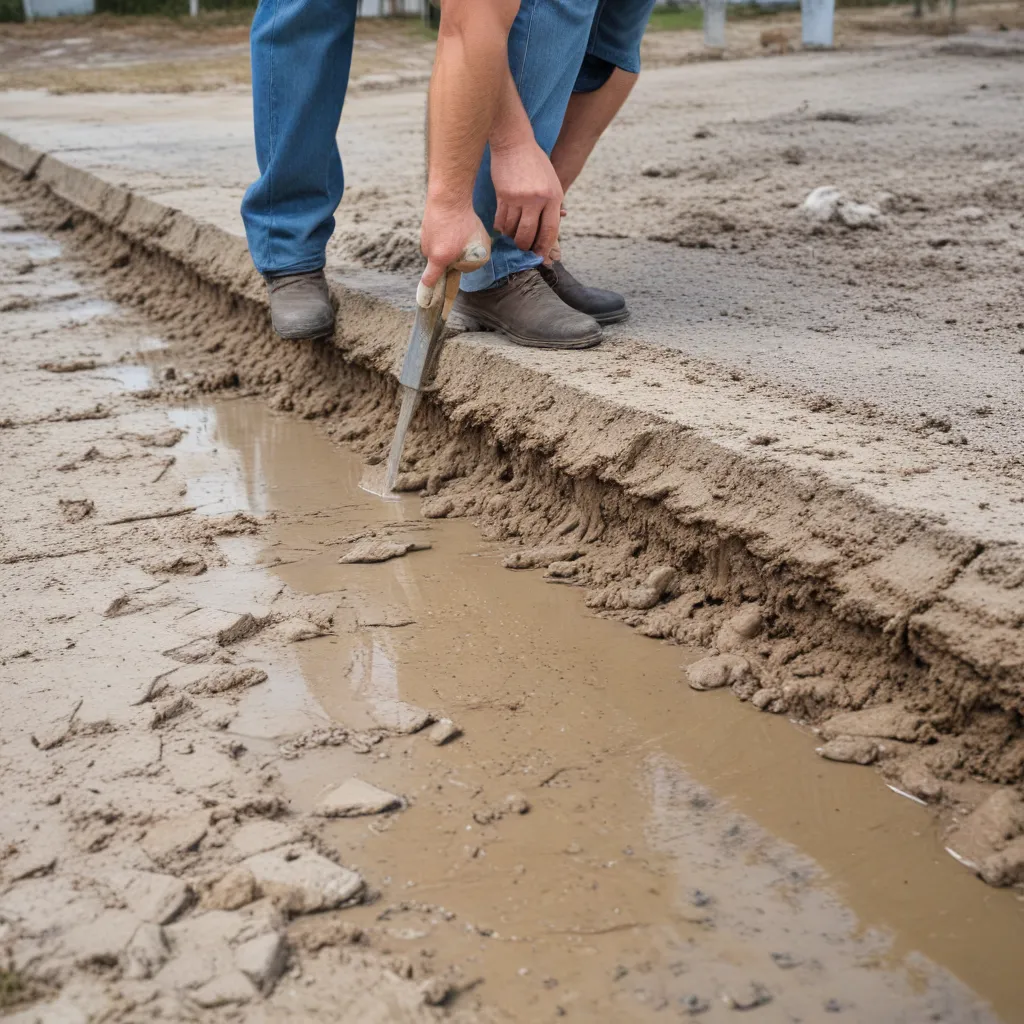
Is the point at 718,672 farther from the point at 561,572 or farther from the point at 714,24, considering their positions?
the point at 714,24

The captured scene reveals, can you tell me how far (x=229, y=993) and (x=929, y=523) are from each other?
3.67 ft

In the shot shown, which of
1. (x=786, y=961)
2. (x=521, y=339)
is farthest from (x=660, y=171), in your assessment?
(x=786, y=961)

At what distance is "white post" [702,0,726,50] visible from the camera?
11164mm

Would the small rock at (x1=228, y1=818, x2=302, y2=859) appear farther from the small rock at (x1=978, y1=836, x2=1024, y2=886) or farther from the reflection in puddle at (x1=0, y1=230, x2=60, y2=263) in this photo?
the reflection in puddle at (x1=0, y1=230, x2=60, y2=263)

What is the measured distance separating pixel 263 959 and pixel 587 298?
6.27 feet

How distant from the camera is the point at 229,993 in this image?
51.0 inches

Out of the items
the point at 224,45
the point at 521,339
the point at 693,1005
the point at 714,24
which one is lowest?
the point at 693,1005

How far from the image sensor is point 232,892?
1.43 meters

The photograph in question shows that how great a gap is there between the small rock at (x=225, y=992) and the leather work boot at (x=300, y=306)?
6.71 ft

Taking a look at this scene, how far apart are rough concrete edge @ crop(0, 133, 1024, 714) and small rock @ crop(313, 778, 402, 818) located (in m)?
0.74

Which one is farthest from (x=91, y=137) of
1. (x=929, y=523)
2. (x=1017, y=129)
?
(x=929, y=523)

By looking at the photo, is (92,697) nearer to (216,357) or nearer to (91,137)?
(216,357)

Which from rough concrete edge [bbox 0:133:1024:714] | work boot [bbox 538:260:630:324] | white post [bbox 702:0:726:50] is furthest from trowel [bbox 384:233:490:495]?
white post [bbox 702:0:726:50]

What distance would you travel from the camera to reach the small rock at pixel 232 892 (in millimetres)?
1421
